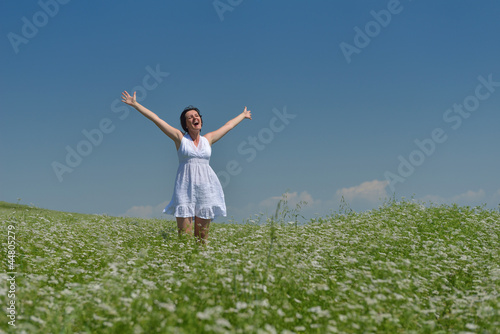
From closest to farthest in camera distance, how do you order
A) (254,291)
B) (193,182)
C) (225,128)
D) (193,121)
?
(254,291), (193,182), (193,121), (225,128)

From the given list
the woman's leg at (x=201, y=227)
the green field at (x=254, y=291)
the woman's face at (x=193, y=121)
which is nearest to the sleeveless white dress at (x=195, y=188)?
the woman's leg at (x=201, y=227)

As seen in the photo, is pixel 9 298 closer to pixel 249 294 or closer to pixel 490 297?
pixel 249 294

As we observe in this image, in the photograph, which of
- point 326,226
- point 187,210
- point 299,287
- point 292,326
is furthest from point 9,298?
point 326,226

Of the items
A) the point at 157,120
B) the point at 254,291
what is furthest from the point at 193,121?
the point at 254,291

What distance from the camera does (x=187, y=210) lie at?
29.6ft

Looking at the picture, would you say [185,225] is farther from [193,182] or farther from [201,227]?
[193,182]

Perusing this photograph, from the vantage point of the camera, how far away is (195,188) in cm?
914

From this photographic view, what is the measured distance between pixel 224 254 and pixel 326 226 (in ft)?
18.4

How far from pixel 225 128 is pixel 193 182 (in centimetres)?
189

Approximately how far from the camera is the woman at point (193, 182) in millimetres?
9070

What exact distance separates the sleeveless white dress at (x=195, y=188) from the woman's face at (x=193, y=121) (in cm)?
35

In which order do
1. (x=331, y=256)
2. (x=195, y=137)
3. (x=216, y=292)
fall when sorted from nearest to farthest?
(x=216, y=292) < (x=331, y=256) < (x=195, y=137)

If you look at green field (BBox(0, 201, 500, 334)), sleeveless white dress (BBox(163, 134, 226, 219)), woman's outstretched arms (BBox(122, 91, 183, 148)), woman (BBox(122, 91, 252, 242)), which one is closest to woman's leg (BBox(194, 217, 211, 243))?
woman (BBox(122, 91, 252, 242))

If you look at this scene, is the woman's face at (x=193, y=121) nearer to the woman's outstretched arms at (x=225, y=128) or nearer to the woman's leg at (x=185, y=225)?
the woman's outstretched arms at (x=225, y=128)
